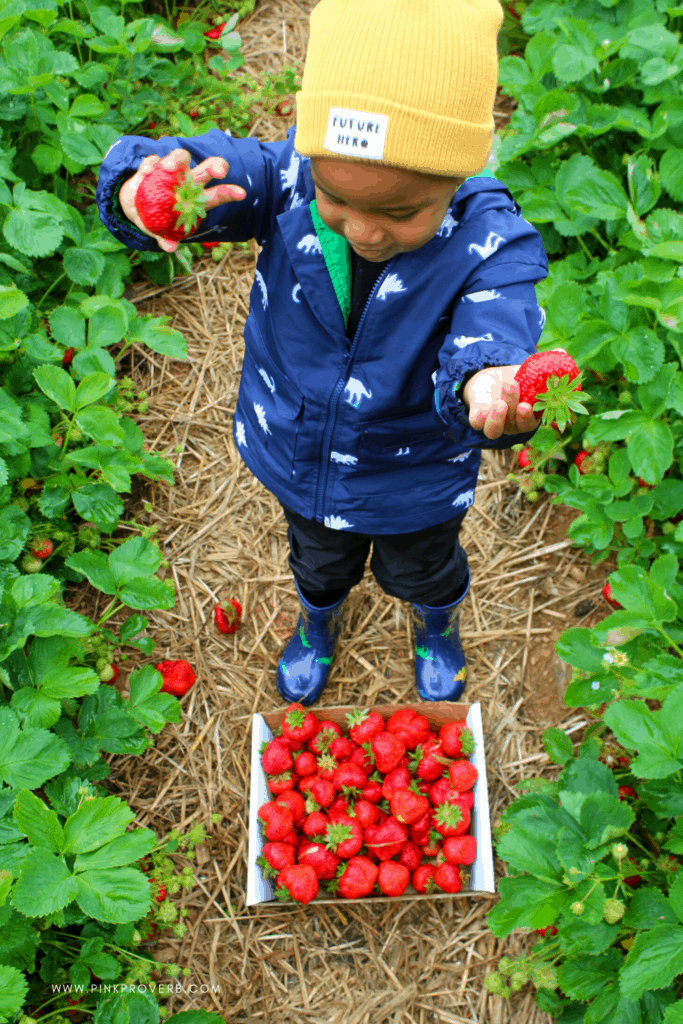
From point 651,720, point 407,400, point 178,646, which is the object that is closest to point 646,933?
point 651,720

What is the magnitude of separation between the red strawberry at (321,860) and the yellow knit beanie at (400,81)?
167cm

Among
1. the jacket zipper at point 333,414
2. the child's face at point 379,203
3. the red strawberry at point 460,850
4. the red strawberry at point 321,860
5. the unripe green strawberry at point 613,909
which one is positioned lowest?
the red strawberry at point 321,860

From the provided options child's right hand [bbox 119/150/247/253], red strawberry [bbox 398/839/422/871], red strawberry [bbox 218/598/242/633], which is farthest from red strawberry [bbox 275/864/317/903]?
child's right hand [bbox 119/150/247/253]

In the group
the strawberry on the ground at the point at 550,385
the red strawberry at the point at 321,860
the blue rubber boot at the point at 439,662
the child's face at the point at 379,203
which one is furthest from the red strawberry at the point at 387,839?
the child's face at the point at 379,203

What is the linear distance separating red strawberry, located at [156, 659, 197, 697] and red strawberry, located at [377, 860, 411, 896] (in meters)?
0.82

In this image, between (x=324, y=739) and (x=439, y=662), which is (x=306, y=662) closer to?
(x=324, y=739)

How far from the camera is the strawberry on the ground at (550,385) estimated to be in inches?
41.4

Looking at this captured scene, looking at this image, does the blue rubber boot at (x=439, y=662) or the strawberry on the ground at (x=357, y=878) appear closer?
the strawberry on the ground at (x=357, y=878)

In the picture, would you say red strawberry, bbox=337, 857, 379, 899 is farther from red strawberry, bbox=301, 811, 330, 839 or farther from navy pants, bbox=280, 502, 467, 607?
navy pants, bbox=280, 502, 467, 607

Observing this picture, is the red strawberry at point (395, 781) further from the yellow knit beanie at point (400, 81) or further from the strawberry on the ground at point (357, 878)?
the yellow knit beanie at point (400, 81)

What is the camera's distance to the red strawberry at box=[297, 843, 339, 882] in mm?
1940

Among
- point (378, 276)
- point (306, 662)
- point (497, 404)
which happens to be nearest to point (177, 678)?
point (306, 662)

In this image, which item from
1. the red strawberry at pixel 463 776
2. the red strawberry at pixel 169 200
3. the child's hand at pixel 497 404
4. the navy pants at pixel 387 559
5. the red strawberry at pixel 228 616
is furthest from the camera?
the red strawberry at pixel 228 616

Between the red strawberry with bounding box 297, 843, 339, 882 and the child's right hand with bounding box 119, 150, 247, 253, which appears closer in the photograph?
the child's right hand with bounding box 119, 150, 247, 253
